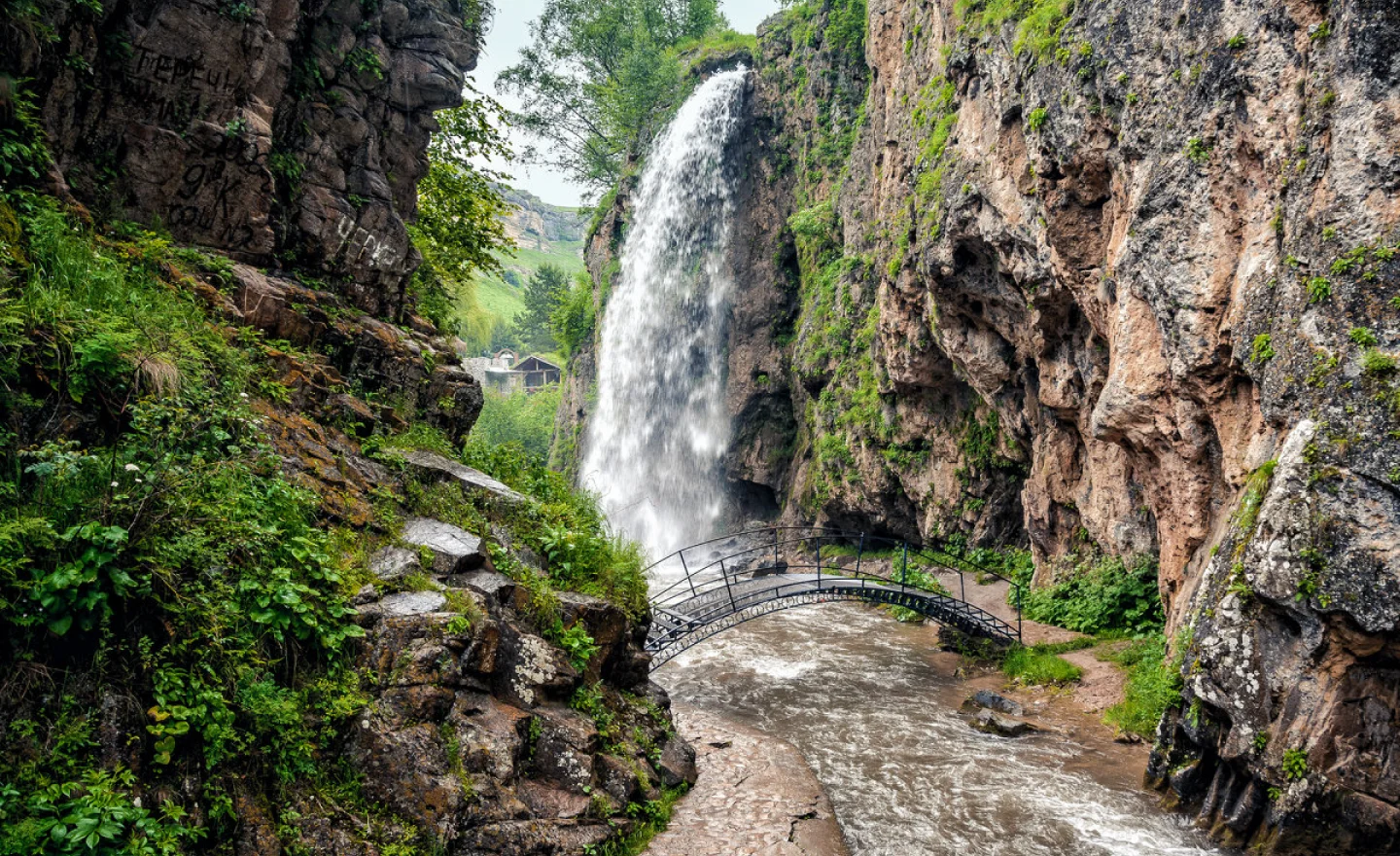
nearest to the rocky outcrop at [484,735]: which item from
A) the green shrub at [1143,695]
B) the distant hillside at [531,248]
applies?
the green shrub at [1143,695]

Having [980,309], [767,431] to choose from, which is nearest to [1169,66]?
[980,309]

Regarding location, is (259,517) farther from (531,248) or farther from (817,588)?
(531,248)

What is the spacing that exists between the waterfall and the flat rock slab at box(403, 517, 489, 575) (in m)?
20.0

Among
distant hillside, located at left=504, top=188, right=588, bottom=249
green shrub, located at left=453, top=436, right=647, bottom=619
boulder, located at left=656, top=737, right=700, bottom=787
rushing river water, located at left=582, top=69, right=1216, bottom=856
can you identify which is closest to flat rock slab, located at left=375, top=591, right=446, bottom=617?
green shrub, located at left=453, top=436, right=647, bottom=619

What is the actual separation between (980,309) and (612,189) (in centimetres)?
2399

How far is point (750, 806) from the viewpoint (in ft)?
27.2

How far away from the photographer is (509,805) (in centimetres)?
604

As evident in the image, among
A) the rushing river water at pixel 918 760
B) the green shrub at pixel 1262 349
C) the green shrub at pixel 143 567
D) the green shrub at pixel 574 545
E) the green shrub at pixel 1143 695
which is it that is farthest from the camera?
the green shrub at pixel 1143 695

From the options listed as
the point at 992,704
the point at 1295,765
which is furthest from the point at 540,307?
the point at 1295,765

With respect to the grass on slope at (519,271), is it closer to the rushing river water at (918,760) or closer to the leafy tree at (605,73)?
the leafy tree at (605,73)

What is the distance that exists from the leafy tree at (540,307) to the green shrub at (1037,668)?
51497 millimetres

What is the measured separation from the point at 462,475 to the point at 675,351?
68.5 ft

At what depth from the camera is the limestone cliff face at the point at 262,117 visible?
813cm

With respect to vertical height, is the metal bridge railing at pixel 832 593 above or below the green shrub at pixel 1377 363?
below
